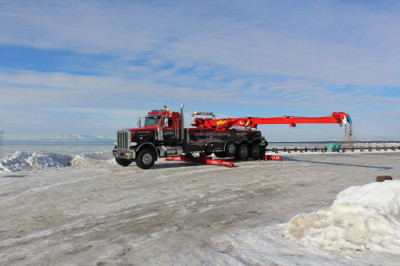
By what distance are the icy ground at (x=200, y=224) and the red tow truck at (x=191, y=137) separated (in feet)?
15.6

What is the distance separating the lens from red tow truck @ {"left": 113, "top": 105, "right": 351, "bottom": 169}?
15.5 m

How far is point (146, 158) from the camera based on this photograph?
50.9 feet

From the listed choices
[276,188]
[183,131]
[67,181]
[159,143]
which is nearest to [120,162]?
[159,143]

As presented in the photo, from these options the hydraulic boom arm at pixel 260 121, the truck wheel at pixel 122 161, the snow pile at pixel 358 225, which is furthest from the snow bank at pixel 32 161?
the snow pile at pixel 358 225

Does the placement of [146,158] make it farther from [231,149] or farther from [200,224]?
[200,224]

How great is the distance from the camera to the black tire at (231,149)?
62.6 ft

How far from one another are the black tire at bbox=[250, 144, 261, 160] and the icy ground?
907 cm

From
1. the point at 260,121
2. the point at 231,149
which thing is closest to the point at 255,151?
the point at 231,149

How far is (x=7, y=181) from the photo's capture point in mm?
11898

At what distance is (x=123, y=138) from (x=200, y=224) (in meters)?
10.4

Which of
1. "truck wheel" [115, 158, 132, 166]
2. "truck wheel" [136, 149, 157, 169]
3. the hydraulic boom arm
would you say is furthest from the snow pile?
"truck wheel" [115, 158, 132, 166]

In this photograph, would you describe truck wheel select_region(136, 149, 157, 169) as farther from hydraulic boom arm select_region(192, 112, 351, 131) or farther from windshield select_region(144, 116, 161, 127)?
hydraulic boom arm select_region(192, 112, 351, 131)

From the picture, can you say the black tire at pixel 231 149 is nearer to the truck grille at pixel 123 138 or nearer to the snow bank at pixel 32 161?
the truck grille at pixel 123 138

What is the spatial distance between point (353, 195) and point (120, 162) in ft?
41.5
